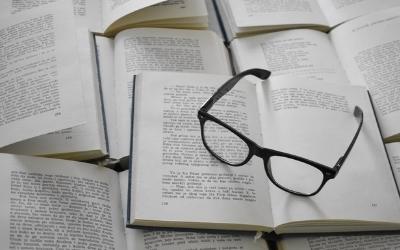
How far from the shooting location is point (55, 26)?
0.79 m

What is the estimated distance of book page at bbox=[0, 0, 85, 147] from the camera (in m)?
0.69

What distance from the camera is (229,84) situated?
30.2 inches

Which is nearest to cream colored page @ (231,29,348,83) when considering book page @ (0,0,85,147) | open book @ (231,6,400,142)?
open book @ (231,6,400,142)

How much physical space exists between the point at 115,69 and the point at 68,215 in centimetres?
29

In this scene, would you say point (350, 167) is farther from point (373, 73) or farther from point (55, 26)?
point (55, 26)

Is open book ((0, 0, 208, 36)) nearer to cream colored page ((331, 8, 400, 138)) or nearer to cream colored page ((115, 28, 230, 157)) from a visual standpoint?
cream colored page ((115, 28, 230, 157))

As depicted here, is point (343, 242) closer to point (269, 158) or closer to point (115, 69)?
point (269, 158)

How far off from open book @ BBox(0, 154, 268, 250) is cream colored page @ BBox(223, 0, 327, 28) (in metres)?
0.43

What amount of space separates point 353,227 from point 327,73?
0.32m

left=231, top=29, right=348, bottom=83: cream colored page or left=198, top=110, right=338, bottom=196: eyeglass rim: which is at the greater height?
left=231, top=29, right=348, bottom=83: cream colored page

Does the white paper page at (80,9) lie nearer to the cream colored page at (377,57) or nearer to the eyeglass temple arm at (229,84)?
the eyeglass temple arm at (229,84)

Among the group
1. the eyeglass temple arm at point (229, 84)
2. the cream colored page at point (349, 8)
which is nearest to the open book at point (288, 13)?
the cream colored page at point (349, 8)

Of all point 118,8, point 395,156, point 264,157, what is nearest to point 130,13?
point 118,8

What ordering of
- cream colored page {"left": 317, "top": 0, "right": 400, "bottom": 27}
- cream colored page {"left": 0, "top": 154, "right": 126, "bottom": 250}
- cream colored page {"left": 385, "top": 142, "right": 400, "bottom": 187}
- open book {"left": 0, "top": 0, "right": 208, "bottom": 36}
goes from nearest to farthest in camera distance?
cream colored page {"left": 0, "top": 154, "right": 126, "bottom": 250} < cream colored page {"left": 385, "top": 142, "right": 400, "bottom": 187} < open book {"left": 0, "top": 0, "right": 208, "bottom": 36} < cream colored page {"left": 317, "top": 0, "right": 400, "bottom": 27}
